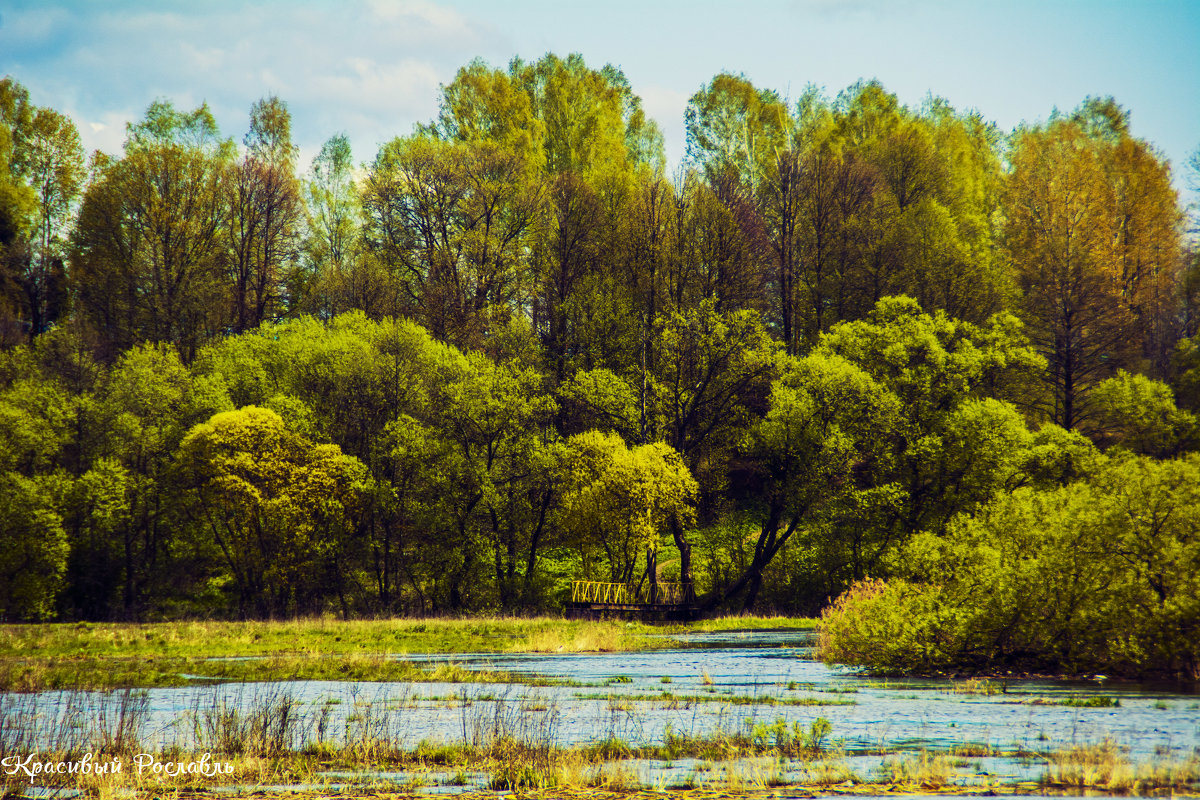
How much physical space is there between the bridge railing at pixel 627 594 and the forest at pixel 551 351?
2.09 meters

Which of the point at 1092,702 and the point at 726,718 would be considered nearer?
the point at 726,718

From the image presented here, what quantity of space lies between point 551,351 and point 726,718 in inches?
2257

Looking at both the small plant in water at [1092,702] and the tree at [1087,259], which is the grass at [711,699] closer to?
the small plant in water at [1092,702]

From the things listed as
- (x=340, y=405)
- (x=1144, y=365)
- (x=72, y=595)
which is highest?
(x=1144, y=365)

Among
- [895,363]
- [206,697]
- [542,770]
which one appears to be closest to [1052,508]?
[542,770]

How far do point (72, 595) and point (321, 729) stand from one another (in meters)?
52.2

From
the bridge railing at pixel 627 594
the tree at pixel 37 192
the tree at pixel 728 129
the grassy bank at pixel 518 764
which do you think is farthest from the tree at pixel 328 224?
the grassy bank at pixel 518 764

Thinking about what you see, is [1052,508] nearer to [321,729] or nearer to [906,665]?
[906,665]

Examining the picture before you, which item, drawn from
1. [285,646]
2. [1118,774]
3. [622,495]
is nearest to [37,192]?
[622,495]

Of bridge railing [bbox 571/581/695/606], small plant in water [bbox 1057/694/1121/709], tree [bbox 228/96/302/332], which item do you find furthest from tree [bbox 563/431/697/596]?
small plant in water [bbox 1057/694/1121/709]

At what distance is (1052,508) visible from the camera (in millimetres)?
28797

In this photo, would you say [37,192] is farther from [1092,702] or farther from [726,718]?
[1092,702]

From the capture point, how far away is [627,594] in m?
58.8

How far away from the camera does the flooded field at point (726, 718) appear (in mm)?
15102
